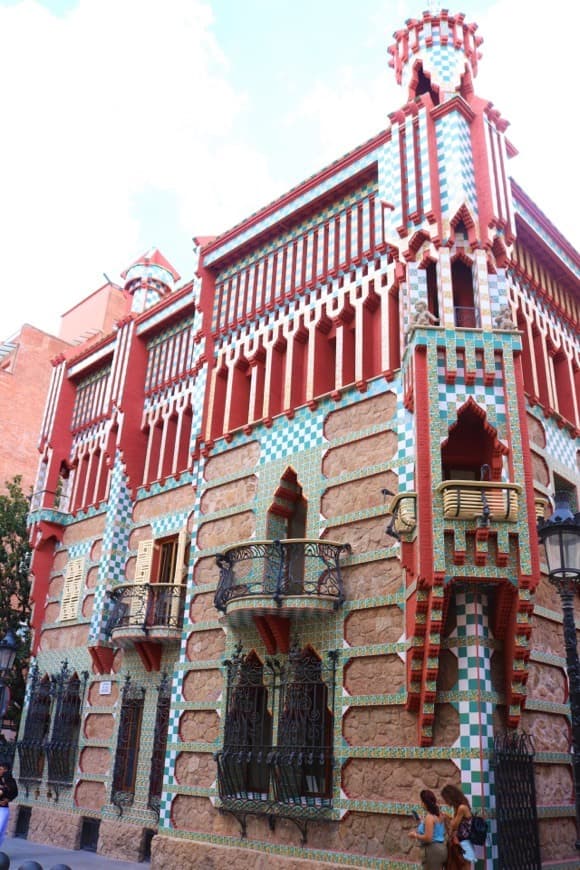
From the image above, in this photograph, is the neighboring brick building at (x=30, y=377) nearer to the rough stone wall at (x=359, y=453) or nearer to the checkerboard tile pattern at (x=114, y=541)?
the checkerboard tile pattern at (x=114, y=541)

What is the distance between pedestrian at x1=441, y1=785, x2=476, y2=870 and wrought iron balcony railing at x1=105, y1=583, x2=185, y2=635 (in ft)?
21.9

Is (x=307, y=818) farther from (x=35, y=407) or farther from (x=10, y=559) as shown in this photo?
(x=35, y=407)

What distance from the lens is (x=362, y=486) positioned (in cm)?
1103

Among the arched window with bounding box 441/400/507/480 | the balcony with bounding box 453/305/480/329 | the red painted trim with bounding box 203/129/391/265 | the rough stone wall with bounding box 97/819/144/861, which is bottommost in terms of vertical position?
the rough stone wall with bounding box 97/819/144/861

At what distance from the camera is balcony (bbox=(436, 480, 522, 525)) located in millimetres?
8844

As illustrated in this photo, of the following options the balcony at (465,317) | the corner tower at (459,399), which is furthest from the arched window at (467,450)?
the balcony at (465,317)

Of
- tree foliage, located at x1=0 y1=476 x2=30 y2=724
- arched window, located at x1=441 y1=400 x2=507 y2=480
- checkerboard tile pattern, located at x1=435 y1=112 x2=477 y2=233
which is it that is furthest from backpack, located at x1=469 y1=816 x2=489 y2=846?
tree foliage, located at x1=0 y1=476 x2=30 y2=724

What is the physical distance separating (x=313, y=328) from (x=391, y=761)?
6.72 meters

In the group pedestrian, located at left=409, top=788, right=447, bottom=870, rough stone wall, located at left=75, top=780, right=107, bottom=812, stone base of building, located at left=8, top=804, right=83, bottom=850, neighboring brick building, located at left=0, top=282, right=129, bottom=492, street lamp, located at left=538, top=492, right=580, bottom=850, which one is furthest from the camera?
neighboring brick building, located at left=0, top=282, right=129, bottom=492

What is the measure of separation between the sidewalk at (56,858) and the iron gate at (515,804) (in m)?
6.50

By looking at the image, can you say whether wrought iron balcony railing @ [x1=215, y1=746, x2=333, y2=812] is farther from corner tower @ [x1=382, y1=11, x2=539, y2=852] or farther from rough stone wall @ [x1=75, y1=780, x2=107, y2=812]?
rough stone wall @ [x1=75, y1=780, x2=107, y2=812]

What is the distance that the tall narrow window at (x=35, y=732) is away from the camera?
1598 centimetres

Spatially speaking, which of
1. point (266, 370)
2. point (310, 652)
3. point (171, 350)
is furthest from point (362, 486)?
point (171, 350)

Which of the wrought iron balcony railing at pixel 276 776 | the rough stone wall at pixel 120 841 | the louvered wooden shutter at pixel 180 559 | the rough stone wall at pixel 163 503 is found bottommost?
the rough stone wall at pixel 120 841
